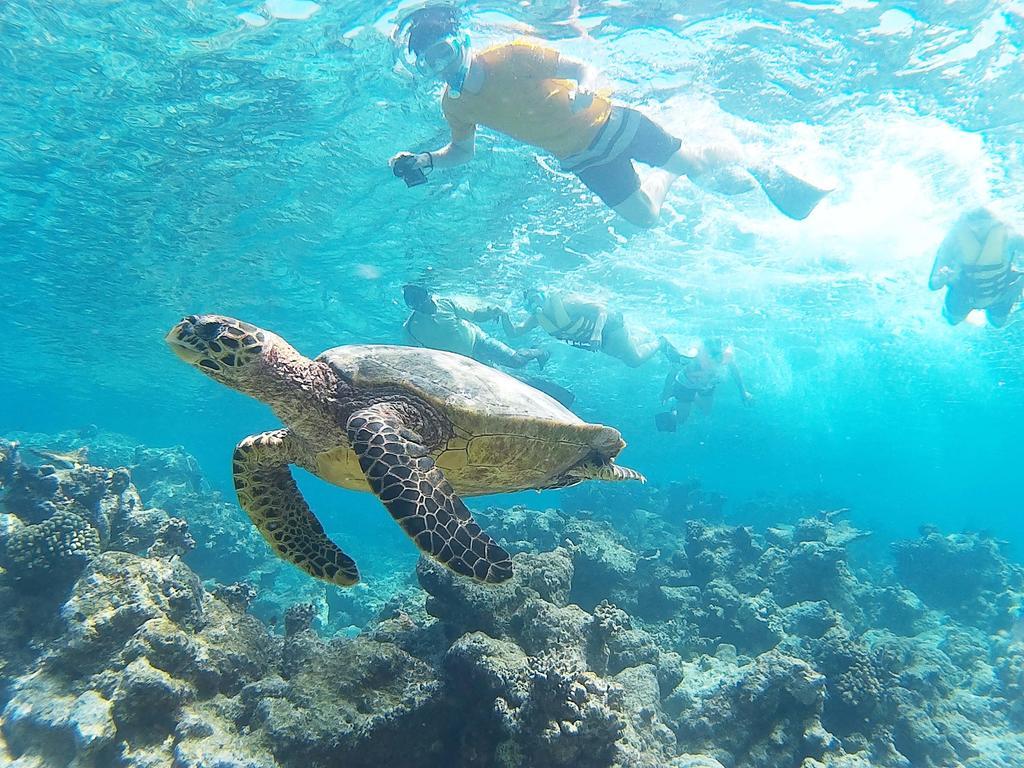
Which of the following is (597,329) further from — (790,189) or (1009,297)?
(1009,297)

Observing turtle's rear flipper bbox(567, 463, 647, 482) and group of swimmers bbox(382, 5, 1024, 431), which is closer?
turtle's rear flipper bbox(567, 463, 647, 482)

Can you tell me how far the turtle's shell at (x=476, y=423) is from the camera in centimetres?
361

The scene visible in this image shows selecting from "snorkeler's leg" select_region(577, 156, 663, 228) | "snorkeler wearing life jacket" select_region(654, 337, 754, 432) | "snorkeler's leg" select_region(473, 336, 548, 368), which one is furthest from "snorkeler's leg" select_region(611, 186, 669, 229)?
"snorkeler wearing life jacket" select_region(654, 337, 754, 432)

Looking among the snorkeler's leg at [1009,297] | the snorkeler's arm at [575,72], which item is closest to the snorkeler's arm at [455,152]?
the snorkeler's arm at [575,72]

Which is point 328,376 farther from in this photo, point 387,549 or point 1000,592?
point 387,549

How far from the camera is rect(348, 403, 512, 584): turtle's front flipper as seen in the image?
2.54 m

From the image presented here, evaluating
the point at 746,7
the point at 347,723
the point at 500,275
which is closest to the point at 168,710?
the point at 347,723

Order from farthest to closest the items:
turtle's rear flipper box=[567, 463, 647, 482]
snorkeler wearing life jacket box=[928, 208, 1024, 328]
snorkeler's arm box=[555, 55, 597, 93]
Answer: snorkeler wearing life jacket box=[928, 208, 1024, 328], snorkeler's arm box=[555, 55, 597, 93], turtle's rear flipper box=[567, 463, 647, 482]

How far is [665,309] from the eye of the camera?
28.4 metres

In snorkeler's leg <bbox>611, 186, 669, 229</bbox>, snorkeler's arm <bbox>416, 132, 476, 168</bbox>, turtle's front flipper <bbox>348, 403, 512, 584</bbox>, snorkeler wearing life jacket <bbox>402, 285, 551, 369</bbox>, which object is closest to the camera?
turtle's front flipper <bbox>348, 403, 512, 584</bbox>

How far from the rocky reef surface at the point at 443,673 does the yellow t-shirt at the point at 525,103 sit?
23.8 feet

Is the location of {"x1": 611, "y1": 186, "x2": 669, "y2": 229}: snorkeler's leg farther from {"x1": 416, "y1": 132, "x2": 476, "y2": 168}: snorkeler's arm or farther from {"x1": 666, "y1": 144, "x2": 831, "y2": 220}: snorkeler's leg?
{"x1": 416, "y1": 132, "x2": 476, "y2": 168}: snorkeler's arm

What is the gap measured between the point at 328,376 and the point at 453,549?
1907 mm

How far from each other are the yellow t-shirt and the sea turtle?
594 centimetres
